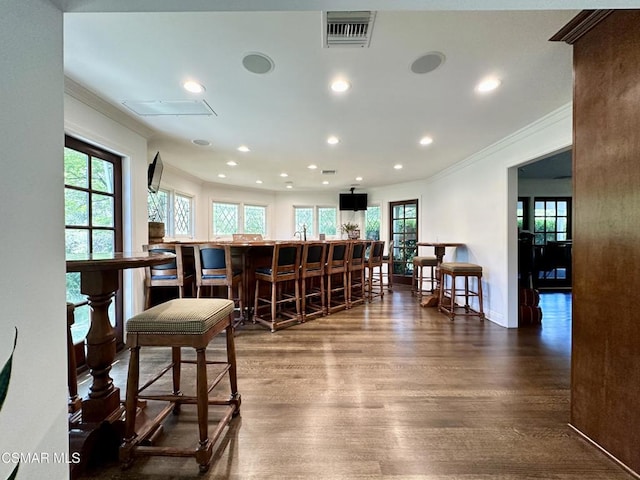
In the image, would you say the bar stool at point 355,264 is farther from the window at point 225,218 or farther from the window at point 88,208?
the window at point 225,218

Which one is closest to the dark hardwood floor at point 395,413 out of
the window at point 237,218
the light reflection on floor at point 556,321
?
the light reflection on floor at point 556,321

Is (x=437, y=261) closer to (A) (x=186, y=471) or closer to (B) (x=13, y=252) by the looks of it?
(A) (x=186, y=471)

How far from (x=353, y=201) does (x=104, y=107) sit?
5237 millimetres

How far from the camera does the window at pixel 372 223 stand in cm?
683

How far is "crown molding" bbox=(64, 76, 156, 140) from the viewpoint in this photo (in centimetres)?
209

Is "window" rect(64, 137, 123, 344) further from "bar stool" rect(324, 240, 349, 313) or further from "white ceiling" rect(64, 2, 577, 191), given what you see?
"bar stool" rect(324, 240, 349, 313)

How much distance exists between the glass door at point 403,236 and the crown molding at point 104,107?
513 cm

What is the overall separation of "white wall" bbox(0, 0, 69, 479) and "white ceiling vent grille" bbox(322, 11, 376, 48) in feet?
3.84

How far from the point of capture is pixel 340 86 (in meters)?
2.06

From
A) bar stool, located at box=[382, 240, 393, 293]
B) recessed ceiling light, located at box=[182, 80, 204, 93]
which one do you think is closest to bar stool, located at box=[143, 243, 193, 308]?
recessed ceiling light, located at box=[182, 80, 204, 93]

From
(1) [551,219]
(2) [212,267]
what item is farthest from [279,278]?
(1) [551,219]

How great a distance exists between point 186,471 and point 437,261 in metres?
4.26

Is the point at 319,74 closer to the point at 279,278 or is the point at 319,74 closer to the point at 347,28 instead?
the point at 347,28

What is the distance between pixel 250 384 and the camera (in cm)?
202
